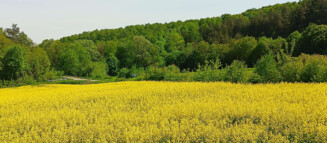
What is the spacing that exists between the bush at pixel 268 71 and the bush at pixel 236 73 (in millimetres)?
1345

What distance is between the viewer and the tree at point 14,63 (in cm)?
4400

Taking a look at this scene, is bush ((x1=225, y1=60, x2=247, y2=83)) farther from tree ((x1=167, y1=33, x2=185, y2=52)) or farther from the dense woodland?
tree ((x1=167, y1=33, x2=185, y2=52))

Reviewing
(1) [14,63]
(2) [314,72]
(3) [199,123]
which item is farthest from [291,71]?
(1) [14,63]

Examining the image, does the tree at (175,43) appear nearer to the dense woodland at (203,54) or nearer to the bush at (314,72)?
the dense woodland at (203,54)

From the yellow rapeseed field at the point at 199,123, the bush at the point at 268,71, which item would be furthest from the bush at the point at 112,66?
the yellow rapeseed field at the point at 199,123

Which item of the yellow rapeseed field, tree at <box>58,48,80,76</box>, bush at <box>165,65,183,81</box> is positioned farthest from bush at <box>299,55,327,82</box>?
tree at <box>58,48,80,76</box>

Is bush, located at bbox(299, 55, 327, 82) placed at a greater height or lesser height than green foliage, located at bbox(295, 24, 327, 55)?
lesser

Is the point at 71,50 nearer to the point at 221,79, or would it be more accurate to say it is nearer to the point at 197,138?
the point at 221,79

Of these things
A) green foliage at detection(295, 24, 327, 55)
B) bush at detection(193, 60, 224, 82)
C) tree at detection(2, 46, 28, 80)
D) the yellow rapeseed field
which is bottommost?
the yellow rapeseed field

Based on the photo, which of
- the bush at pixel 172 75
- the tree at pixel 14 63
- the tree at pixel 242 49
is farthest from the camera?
the tree at pixel 242 49

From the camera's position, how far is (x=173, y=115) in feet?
35.8

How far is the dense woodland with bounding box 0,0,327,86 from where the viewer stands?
21844mm

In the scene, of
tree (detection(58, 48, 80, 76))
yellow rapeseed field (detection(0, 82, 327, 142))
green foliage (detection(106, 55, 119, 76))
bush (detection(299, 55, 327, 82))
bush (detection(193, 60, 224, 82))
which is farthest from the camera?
green foliage (detection(106, 55, 119, 76))

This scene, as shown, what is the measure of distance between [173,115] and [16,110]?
1040 centimetres
